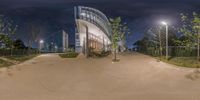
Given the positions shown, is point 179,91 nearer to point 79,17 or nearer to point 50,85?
point 50,85

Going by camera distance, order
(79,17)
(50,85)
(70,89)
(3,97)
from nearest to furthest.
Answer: (3,97) < (70,89) < (50,85) < (79,17)

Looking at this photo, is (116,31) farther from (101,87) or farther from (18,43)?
(18,43)

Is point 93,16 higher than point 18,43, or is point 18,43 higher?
point 93,16

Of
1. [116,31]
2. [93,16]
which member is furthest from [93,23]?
[116,31]

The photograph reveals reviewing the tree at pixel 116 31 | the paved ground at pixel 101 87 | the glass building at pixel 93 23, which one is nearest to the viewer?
the paved ground at pixel 101 87

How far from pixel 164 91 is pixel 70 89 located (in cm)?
497

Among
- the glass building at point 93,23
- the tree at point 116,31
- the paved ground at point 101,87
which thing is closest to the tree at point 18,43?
the glass building at point 93,23

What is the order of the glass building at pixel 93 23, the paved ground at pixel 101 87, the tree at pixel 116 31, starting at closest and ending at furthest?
the paved ground at pixel 101 87
the tree at pixel 116 31
the glass building at pixel 93 23

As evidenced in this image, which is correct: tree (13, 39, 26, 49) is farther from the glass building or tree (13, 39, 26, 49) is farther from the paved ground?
the paved ground

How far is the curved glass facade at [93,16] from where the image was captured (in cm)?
9912

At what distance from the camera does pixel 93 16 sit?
342 ft

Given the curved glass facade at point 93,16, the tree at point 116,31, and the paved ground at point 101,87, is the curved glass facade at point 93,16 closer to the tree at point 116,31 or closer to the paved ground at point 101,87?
the tree at point 116,31

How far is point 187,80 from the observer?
21250 millimetres

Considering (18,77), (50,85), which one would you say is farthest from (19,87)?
(18,77)
